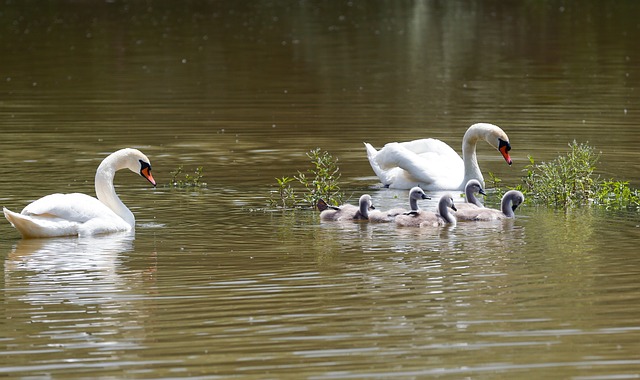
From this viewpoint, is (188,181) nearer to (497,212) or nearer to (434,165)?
(434,165)

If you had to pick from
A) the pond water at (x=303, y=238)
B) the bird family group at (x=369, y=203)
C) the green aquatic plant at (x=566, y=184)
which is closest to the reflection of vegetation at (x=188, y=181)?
the pond water at (x=303, y=238)

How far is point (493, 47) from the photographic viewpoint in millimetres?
36531

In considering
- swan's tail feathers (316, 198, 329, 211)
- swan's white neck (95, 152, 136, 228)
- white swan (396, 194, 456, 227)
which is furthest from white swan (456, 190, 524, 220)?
swan's white neck (95, 152, 136, 228)

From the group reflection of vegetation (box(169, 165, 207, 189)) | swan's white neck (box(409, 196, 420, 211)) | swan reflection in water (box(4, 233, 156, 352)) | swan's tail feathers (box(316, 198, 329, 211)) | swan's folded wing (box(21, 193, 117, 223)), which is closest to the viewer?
swan reflection in water (box(4, 233, 156, 352))

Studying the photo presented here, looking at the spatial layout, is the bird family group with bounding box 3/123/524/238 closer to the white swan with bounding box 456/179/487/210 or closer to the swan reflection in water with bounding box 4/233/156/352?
the white swan with bounding box 456/179/487/210

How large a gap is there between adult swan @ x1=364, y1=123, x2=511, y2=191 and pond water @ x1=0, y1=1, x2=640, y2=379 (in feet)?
1.56

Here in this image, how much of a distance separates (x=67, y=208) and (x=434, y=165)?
5.38 m

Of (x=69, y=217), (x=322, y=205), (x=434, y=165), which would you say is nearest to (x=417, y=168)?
(x=434, y=165)

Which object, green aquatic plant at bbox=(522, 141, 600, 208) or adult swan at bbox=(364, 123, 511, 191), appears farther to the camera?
adult swan at bbox=(364, 123, 511, 191)

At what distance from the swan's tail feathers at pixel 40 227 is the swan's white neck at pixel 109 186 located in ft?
2.13

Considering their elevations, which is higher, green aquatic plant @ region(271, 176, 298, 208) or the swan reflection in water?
green aquatic plant @ region(271, 176, 298, 208)

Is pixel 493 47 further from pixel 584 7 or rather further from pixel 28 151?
pixel 28 151

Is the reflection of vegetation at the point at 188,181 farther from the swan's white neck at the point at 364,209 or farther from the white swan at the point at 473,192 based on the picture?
the white swan at the point at 473,192

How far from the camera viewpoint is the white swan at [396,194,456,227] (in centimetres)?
1352
